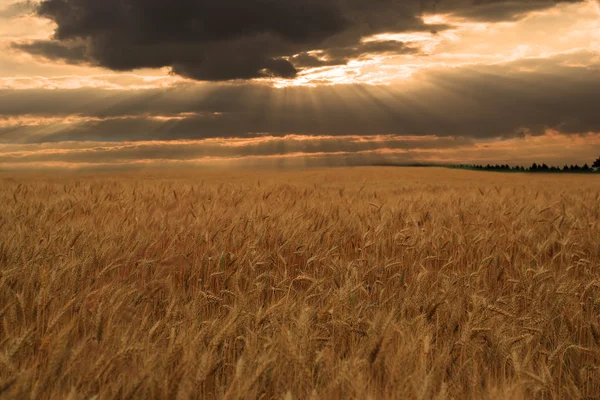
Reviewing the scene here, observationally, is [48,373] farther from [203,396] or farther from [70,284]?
[70,284]

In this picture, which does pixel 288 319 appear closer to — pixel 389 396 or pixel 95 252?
pixel 389 396

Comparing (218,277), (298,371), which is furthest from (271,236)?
(298,371)

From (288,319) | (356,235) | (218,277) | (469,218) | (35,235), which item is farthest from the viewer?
(469,218)

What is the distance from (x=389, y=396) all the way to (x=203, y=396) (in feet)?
1.96

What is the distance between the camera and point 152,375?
1.44 meters

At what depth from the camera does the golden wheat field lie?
1.59 metres

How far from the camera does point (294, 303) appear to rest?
230 cm

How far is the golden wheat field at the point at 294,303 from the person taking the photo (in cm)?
159

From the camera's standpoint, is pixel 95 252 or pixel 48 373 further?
pixel 95 252

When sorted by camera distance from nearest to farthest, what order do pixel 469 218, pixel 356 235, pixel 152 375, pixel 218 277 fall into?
1. pixel 152 375
2. pixel 218 277
3. pixel 356 235
4. pixel 469 218

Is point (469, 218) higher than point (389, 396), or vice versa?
point (469, 218)

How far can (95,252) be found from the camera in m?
3.23

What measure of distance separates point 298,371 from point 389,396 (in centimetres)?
30

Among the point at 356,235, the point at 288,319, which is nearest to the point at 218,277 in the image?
the point at 288,319
